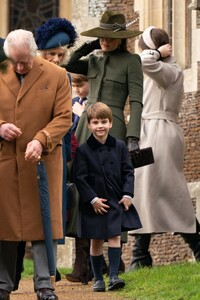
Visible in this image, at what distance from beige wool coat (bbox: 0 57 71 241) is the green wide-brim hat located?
6.30ft

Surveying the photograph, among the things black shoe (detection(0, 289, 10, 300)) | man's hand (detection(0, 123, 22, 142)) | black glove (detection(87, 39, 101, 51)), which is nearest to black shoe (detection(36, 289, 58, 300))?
black shoe (detection(0, 289, 10, 300))

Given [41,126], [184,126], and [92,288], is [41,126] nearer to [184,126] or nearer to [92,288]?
[92,288]

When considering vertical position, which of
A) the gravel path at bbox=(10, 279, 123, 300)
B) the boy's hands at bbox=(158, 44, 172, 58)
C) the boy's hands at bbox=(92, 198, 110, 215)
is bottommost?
the gravel path at bbox=(10, 279, 123, 300)

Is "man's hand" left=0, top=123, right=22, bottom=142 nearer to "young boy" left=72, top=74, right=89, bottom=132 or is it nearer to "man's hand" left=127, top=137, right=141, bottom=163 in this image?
"man's hand" left=127, top=137, right=141, bottom=163

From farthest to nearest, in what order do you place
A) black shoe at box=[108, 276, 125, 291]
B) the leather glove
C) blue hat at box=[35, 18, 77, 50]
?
the leather glove
blue hat at box=[35, 18, 77, 50]
black shoe at box=[108, 276, 125, 291]

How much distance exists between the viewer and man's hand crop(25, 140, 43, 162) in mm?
11306

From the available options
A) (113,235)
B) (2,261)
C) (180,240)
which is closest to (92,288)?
(113,235)

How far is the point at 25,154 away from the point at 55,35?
6.96ft

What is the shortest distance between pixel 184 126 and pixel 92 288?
5602mm

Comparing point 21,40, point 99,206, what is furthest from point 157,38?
point 21,40

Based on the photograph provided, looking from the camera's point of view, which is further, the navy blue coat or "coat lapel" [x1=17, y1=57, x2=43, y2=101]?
the navy blue coat

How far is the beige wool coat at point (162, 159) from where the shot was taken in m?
14.4

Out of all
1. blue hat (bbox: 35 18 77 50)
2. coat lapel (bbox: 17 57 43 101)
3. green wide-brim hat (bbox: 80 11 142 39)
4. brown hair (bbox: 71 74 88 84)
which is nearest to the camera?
coat lapel (bbox: 17 57 43 101)

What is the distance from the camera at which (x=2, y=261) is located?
11.6m
